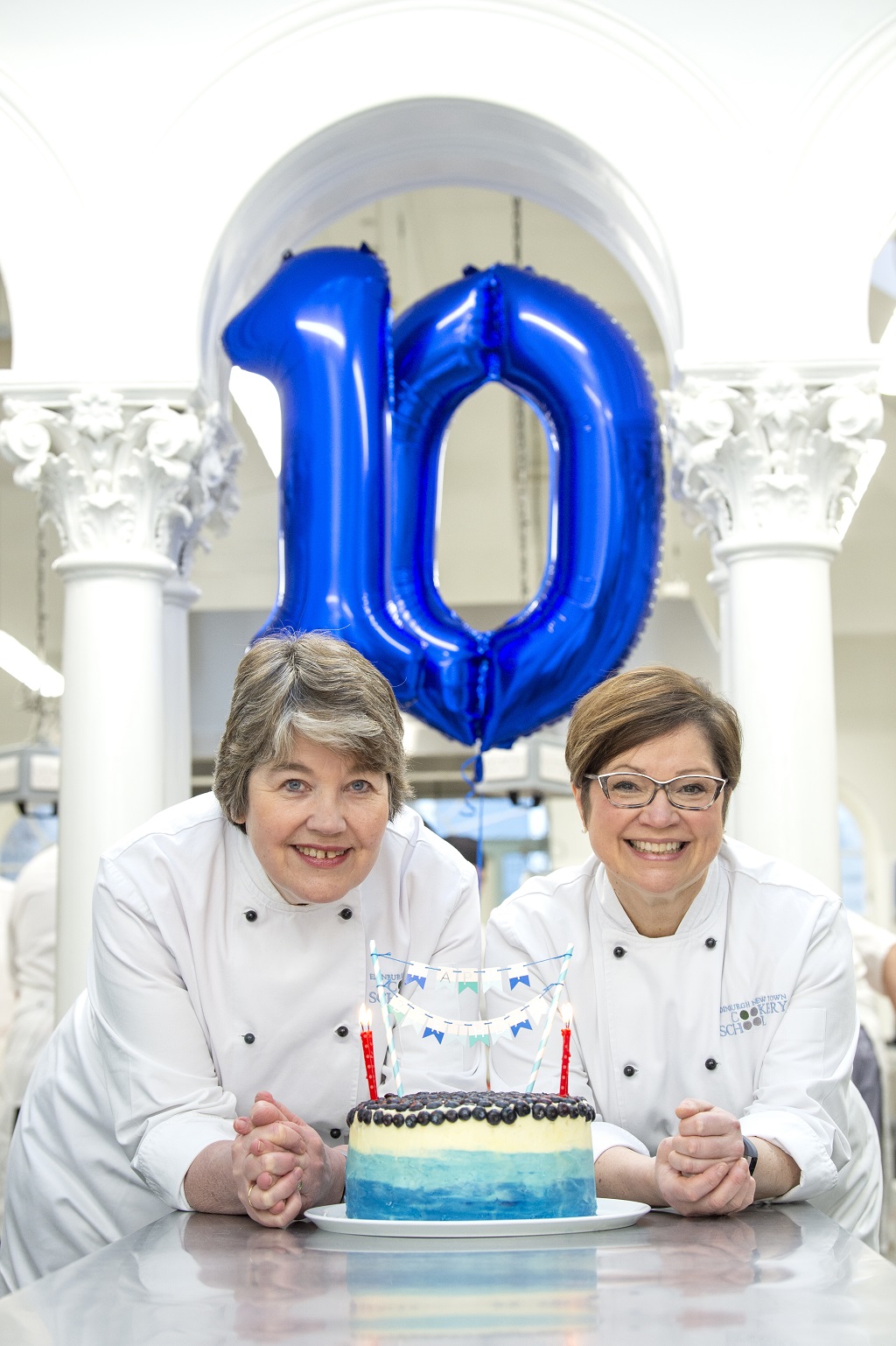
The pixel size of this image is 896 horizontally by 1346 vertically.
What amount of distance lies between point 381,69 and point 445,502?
704cm

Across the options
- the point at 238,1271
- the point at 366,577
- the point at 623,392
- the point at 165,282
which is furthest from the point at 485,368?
the point at 238,1271

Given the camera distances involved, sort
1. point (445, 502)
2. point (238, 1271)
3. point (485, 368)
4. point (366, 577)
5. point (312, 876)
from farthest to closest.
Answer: point (445, 502) → point (485, 368) → point (366, 577) → point (312, 876) → point (238, 1271)

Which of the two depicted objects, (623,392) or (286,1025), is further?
(623,392)

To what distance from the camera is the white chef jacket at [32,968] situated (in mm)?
5430

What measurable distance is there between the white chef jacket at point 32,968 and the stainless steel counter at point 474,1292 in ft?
13.1

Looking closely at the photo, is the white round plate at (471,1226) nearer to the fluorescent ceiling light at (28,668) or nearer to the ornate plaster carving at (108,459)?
the ornate plaster carving at (108,459)

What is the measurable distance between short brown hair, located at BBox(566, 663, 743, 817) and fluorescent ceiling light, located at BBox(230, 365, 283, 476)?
3.02 metres

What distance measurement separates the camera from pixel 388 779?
78.9 inches

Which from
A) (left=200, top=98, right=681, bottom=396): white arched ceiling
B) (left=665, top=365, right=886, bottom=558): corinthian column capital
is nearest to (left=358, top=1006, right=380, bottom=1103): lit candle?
(left=665, top=365, right=886, bottom=558): corinthian column capital

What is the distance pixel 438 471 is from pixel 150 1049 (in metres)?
2.19

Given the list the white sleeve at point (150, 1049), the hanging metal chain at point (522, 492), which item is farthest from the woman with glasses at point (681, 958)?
the hanging metal chain at point (522, 492)

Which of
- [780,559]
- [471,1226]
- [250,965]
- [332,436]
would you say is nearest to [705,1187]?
[471,1226]

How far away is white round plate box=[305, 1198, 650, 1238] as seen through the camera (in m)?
1.51

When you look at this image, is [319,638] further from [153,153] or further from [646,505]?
[153,153]
